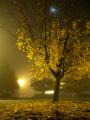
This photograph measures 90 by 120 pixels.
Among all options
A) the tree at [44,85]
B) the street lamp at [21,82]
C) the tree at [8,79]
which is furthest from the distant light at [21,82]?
the tree at [44,85]

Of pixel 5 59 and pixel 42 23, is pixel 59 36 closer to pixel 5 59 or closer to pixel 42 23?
pixel 42 23

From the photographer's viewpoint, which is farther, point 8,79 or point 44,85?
point 8,79

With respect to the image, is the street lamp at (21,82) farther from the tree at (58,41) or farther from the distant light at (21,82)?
the tree at (58,41)

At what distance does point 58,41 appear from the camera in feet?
86.0

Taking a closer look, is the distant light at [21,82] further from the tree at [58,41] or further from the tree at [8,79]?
the tree at [58,41]

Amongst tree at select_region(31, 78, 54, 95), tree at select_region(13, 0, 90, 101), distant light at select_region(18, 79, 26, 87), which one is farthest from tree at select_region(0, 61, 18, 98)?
tree at select_region(13, 0, 90, 101)

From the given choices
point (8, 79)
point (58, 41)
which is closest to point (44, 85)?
point (8, 79)

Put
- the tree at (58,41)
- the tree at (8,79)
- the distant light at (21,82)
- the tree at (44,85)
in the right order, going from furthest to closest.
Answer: the distant light at (21,82)
the tree at (8,79)
the tree at (44,85)
the tree at (58,41)

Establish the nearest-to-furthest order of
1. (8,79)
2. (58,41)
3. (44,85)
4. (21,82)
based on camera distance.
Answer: (58,41)
(44,85)
(8,79)
(21,82)

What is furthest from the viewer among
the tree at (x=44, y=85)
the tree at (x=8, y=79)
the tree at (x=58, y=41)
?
the tree at (x=8, y=79)

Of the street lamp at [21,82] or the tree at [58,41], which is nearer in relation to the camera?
the tree at [58,41]

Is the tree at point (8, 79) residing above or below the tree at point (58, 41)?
above

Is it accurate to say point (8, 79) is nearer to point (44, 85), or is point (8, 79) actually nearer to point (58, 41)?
point (44, 85)

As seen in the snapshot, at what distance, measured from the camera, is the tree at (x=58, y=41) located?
84.1 feet
